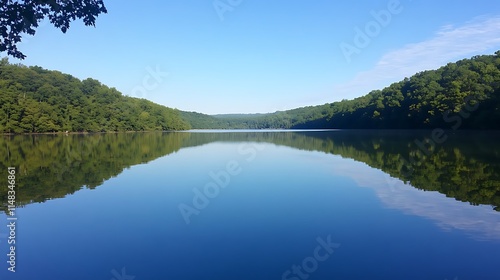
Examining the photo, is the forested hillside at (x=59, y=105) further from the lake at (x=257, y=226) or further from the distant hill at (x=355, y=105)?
the lake at (x=257, y=226)

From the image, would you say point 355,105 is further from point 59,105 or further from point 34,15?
point 34,15

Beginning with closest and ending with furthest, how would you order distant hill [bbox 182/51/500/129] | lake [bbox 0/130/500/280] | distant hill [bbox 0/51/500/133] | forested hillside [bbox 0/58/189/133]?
lake [bbox 0/130/500/280] < distant hill [bbox 182/51/500/129] < distant hill [bbox 0/51/500/133] < forested hillside [bbox 0/58/189/133]

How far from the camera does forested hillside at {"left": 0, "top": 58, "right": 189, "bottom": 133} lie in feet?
277

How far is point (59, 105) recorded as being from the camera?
98.2 m

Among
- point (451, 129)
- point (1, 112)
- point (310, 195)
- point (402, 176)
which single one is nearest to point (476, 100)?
point (451, 129)

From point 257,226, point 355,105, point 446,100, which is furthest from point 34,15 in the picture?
point 355,105

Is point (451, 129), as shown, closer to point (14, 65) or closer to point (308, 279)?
point (308, 279)

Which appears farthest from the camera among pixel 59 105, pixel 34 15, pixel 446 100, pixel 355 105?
pixel 355 105

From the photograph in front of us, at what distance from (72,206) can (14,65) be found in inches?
4363

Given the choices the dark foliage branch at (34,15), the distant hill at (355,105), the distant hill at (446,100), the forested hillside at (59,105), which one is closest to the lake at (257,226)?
the dark foliage branch at (34,15)

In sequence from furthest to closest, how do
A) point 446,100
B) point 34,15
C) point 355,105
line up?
point 355,105 < point 446,100 < point 34,15

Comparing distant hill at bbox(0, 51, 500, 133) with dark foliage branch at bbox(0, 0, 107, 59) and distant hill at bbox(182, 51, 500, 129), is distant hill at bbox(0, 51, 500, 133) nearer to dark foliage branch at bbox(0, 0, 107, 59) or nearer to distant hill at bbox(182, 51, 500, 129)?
distant hill at bbox(182, 51, 500, 129)

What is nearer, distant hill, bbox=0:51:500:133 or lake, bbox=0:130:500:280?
lake, bbox=0:130:500:280

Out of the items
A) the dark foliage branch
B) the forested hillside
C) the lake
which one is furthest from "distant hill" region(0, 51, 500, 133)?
the dark foliage branch
